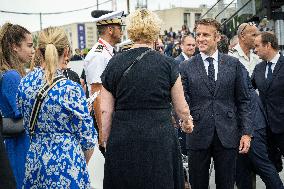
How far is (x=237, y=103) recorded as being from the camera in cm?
464

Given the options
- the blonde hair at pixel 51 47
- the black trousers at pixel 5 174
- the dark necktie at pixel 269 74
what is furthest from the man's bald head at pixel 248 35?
the black trousers at pixel 5 174

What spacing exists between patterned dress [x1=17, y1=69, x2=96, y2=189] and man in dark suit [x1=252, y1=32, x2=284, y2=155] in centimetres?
273

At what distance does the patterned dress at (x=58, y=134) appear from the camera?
11.4 feet

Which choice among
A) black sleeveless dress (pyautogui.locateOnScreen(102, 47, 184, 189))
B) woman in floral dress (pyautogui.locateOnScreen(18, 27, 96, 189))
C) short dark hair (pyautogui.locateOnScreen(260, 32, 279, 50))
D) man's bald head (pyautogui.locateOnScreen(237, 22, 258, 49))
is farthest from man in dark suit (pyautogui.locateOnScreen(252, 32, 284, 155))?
woman in floral dress (pyautogui.locateOnScreen(18, 27, 96, 189))

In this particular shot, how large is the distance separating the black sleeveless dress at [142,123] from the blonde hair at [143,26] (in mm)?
102

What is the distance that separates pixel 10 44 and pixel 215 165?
213 cm

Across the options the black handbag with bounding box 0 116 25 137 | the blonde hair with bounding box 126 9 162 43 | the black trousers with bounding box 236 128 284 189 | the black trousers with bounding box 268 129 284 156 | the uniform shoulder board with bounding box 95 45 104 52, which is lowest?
the black trousers with bounding box 236 128 284 189

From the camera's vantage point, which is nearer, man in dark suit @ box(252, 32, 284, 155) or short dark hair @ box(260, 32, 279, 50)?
man in dark suit @ box(252, 32, 284, 155)

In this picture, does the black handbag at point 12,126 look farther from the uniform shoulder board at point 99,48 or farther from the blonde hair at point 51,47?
the uniform shoulder board at point 99,48

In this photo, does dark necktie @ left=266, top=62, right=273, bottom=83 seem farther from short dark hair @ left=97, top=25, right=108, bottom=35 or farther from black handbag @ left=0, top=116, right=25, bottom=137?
black handbag @ left=0, top=116, right=25, bottom=137

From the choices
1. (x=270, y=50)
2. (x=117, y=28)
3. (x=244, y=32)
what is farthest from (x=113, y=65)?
(x=244, y=32)

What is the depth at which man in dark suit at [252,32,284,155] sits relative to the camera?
18.5 feet

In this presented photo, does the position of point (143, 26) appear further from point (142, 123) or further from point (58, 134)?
point (58, 134)

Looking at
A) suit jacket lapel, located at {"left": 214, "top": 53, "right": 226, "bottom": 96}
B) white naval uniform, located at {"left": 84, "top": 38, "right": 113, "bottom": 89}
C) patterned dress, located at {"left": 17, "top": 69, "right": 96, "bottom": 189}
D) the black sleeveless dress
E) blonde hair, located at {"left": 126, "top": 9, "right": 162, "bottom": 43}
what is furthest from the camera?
white naval uniform, located at {"left": 84, "top": 38, "right": 113, "bottom": 89}
